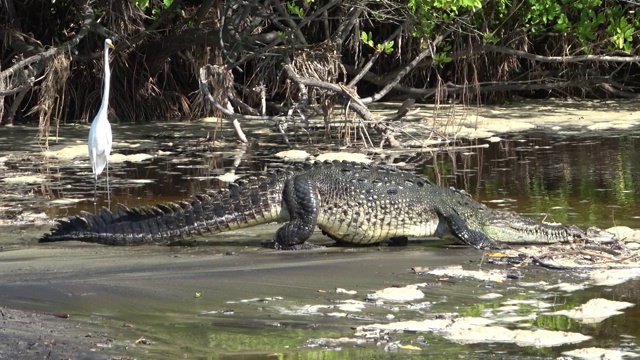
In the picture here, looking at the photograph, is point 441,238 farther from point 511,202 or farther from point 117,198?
point 117,198

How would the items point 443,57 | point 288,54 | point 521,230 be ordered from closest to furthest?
point 521,230 < point 288,54 < point 443,57

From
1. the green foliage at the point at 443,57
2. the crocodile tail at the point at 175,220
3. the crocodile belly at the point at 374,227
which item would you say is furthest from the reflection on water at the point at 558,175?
the crocodile tail at the point at 175,220

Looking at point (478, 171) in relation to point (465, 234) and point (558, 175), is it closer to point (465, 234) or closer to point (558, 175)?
point (558, 175)

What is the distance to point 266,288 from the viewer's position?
5.90 meters

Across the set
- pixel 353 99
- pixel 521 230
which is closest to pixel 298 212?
pixel 521 230

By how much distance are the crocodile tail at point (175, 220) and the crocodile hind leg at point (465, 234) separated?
1144 millimetres

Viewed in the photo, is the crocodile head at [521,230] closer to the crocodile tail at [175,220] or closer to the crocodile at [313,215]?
the crocodile at [313,215]

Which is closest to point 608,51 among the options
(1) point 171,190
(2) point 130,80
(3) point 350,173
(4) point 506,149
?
(4) point 506,149

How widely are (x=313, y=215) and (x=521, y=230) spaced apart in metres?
1.37

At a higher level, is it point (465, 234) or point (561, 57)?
point (561, 57)

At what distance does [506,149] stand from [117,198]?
195 inches

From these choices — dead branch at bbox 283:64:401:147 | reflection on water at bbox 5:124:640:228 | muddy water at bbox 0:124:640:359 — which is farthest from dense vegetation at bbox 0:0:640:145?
muddy water at bbox 0:124:640:359

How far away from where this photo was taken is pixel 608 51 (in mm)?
16266

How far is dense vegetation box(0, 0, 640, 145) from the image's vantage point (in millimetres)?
12992
